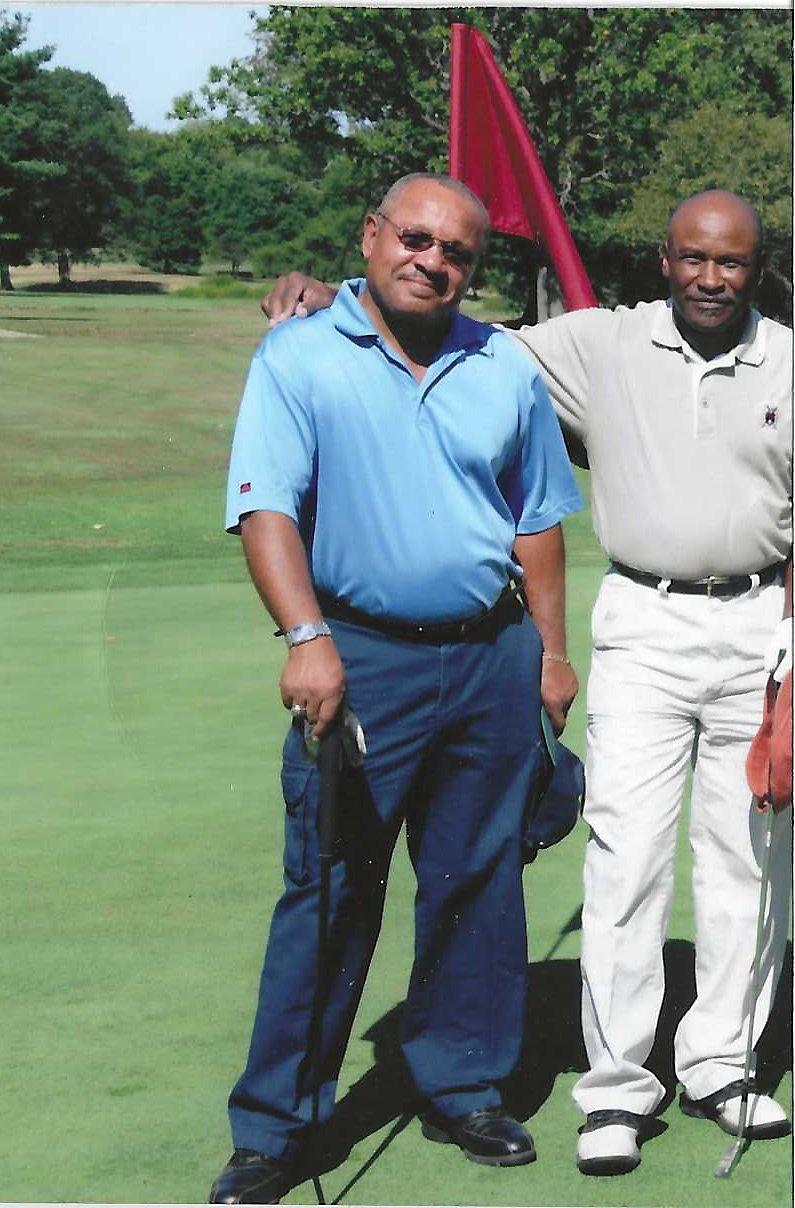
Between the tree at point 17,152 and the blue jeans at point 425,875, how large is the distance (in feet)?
80.4

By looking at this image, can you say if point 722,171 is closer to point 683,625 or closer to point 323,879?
point 683,625

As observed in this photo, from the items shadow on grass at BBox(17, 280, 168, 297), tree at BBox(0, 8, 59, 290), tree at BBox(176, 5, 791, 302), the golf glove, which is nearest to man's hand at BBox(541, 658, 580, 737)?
the golf glove

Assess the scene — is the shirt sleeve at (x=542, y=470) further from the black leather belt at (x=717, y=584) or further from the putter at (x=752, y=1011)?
the putter at (x=752, y=1011)

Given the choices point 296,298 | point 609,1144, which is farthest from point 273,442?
point 609,1144

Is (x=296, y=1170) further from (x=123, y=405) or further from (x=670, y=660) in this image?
(x=123, y=405)

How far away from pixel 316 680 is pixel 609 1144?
1.02 m

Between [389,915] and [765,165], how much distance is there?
108ft

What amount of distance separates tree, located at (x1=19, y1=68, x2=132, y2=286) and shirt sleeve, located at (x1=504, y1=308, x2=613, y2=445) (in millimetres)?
25203

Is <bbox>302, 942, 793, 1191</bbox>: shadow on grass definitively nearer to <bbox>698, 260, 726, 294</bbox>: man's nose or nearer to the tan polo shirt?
the tan polo shirt

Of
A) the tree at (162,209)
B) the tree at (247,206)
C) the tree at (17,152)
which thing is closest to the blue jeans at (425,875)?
the tree at (17,152)

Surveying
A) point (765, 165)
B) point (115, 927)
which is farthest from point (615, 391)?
point (765, 165)

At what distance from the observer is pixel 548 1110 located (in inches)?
141

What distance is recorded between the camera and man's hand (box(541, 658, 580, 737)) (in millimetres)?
3502

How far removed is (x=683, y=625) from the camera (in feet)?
11.5
